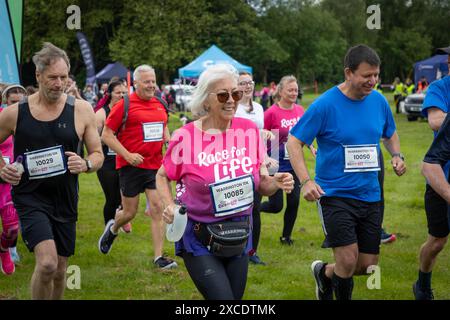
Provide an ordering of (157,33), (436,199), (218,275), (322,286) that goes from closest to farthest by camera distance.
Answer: (218,275) < (436,199) < (322,286) < (157,33)

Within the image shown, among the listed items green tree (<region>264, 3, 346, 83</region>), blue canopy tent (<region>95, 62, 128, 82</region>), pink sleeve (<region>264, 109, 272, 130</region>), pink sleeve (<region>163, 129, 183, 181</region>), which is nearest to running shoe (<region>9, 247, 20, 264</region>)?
pink sleeve (<region>264, 109, 272, 130</region>)

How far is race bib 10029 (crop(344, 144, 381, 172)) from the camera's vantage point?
491 cm

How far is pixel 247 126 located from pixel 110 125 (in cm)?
335

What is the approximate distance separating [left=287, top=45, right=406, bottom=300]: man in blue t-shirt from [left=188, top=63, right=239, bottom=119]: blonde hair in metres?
1.06

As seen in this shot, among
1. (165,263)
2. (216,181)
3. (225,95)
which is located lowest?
(165,263)

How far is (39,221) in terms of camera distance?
4641 mm

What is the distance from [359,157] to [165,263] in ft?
9.80

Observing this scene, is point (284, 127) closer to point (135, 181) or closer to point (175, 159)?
point (135, 181)

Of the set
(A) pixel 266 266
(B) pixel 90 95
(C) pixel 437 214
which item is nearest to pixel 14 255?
(A) pixel 266 266

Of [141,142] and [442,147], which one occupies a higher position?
[442,147]

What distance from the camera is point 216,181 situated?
4.02 meters

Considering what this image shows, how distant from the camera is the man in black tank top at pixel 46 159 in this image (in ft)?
15.2

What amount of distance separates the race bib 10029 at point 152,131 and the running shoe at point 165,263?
4.54 ft

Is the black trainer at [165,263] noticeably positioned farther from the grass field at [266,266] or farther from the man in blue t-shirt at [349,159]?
the man in blue t-shirt at [349,159]
